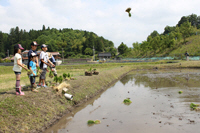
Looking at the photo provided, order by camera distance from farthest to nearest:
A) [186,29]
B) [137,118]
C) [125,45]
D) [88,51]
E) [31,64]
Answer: [88,51] < [125,45] < [186,29] < [31,64] < [137,118]

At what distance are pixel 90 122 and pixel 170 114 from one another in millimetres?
3100

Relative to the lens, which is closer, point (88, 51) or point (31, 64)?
point (31, 64)

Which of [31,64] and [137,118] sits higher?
[31,64]

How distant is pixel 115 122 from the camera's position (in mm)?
6148

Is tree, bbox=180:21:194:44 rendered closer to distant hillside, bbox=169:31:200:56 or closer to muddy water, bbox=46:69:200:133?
distant hillside, bbox=169:31:200:56

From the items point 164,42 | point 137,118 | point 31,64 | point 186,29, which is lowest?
point 137,118

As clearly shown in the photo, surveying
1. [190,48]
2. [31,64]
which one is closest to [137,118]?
[31,64]

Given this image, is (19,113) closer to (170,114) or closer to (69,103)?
(69,103)

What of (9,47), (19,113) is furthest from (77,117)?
(9,47)

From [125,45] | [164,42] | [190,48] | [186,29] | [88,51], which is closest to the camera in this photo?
[190,48]

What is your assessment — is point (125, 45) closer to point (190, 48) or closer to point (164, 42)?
point (164, 42)

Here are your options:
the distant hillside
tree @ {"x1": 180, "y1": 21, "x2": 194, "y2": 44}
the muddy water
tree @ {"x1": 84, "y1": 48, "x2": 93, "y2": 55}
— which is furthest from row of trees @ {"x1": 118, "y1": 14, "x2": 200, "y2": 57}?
the muddy water

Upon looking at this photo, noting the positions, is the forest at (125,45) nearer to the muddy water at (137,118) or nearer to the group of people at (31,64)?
the muddy water at (137,118)

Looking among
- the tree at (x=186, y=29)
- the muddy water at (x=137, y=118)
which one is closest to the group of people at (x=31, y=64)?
the muddy water at (x=137, y=118)
